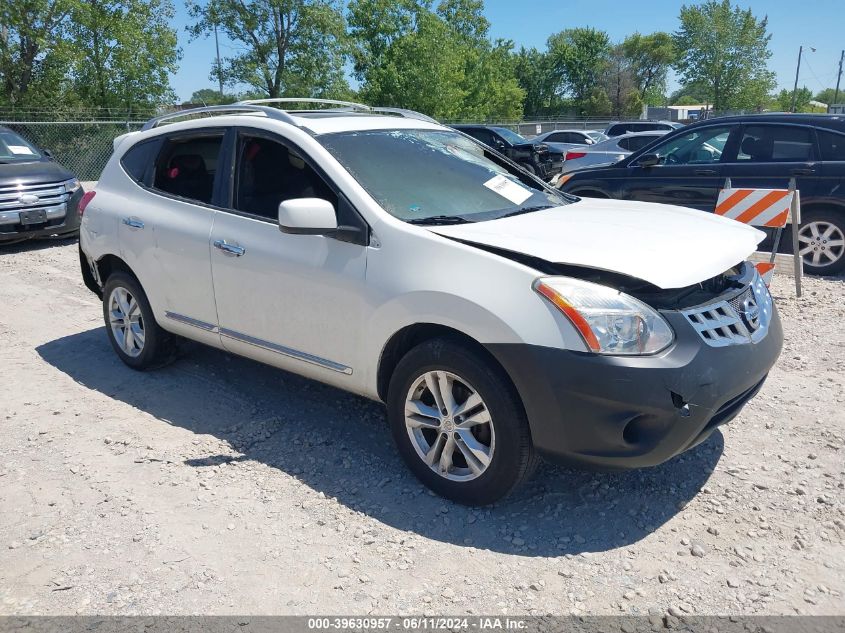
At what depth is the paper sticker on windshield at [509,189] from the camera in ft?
13.3

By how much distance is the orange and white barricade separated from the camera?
21.2 ft

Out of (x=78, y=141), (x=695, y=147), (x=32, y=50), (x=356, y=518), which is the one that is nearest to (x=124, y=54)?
(x=32, y=50)

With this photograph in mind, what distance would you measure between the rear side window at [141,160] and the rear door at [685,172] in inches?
226

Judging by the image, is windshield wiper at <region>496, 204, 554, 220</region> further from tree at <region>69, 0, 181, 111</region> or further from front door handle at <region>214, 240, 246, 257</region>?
tree at <region>69, 0, 181, 111</region>

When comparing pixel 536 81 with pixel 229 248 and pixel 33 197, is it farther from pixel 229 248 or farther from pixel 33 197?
pixel 229 248

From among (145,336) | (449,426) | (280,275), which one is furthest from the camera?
(145,336)

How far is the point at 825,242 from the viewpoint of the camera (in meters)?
7.46

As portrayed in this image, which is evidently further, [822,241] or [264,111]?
[822,241]

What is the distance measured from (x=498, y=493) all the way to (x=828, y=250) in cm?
613

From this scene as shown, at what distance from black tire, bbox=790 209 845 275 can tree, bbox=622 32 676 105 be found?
7792cm

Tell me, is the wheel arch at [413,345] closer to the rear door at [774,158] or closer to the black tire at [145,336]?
the black tire at [145,336]

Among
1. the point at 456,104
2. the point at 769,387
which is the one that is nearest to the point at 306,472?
the point at 769,387

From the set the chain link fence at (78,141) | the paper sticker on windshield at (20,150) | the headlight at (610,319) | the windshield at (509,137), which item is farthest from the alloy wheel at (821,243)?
the chain link fence at (78,141)

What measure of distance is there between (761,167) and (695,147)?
809 millimetres
